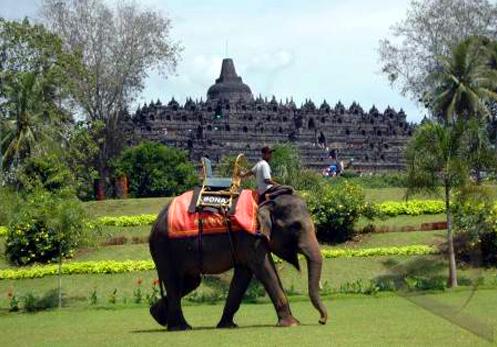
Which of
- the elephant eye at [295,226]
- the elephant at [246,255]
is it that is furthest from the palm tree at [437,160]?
the elephant eye at [295,226]

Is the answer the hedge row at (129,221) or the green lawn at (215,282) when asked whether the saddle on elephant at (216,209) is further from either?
the hedge row at (129,221)

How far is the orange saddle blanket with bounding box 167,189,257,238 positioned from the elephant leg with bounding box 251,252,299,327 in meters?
0.60

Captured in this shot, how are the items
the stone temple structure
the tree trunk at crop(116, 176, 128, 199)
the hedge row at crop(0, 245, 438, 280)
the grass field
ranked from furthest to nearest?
the stone temple structure → the tree trunk at crop(116, 176, 128, 199) → the hedge row at crop(0, 245, 438, 280) → the grass field

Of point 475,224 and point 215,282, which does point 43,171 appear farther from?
point 475,224

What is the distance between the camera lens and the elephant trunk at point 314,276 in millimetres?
Answer: 14898

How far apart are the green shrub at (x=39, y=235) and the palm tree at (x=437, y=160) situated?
9342mm

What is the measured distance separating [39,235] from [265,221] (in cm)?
1435

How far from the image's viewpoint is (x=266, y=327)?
15195 millimetres

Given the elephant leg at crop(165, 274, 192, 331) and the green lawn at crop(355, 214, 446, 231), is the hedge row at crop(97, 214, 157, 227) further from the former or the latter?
the elephant leg at crop(165, 274, 192, 331)

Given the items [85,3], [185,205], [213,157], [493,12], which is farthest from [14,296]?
[213,157]

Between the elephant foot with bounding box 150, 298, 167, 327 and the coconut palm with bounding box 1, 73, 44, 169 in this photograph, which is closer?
the elephant foot with bounding box 150, 298, 167, 327

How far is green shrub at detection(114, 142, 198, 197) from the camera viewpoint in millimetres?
60344

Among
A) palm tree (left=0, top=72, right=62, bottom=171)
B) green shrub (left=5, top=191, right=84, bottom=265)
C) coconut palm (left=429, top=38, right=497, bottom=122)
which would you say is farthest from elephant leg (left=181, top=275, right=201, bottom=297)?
coconut palm (left=429, top=38, right=497, bottom=122)

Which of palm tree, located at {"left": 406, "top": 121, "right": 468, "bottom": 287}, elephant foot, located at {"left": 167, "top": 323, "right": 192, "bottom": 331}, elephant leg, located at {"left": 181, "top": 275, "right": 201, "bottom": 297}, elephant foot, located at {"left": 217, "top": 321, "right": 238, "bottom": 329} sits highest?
palm tree, located at {"left": 406, "top": 121, "right": 468, "bottom": 287}
